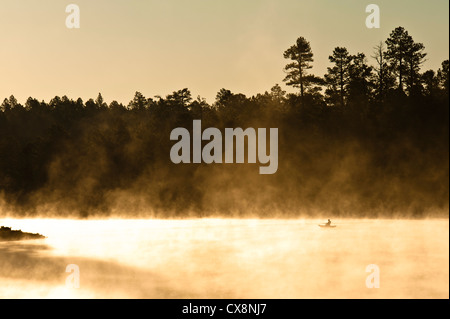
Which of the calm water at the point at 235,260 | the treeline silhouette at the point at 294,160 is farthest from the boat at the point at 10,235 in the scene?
the treeline silhouette at the point at 294,160

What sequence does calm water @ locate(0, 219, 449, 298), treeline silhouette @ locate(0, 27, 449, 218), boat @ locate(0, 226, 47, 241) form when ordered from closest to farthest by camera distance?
calm water @ locate(0, 219, 449, 298), boat @ locate(0, 226, 47, 241), treeline silhouette @ locate(0, 27, 449, 218)

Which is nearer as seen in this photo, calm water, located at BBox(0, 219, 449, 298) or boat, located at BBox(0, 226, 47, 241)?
calm water, located at BBox(0, 219, 449, 298)

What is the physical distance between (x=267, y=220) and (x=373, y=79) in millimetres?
37986

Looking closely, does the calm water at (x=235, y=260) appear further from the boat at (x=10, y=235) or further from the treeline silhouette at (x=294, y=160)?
the treeline silhouette at (x=294, y=160)

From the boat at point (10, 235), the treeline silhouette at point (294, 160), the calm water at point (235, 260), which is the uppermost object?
the treeline silhouette at point (294, 160)

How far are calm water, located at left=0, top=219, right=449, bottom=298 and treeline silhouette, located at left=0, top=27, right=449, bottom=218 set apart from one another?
408 inches

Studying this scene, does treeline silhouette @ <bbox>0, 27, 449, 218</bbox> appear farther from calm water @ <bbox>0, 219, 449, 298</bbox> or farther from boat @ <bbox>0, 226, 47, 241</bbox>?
boat @ <bbox>0, 226, 47, 241</bbox>

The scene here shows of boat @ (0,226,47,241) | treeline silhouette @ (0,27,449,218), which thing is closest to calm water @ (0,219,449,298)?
boat @ (0,226,47,241)

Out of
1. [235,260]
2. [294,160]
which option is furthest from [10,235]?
[294,160]

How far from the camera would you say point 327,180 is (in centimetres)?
9575

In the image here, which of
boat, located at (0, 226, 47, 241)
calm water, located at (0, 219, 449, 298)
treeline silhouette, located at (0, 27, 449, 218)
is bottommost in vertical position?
calm water, located at (0, 219, 449, 298)

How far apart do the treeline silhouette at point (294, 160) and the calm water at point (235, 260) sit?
1037 centimetres

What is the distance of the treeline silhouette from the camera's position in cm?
8869

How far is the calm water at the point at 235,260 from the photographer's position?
39.8m
